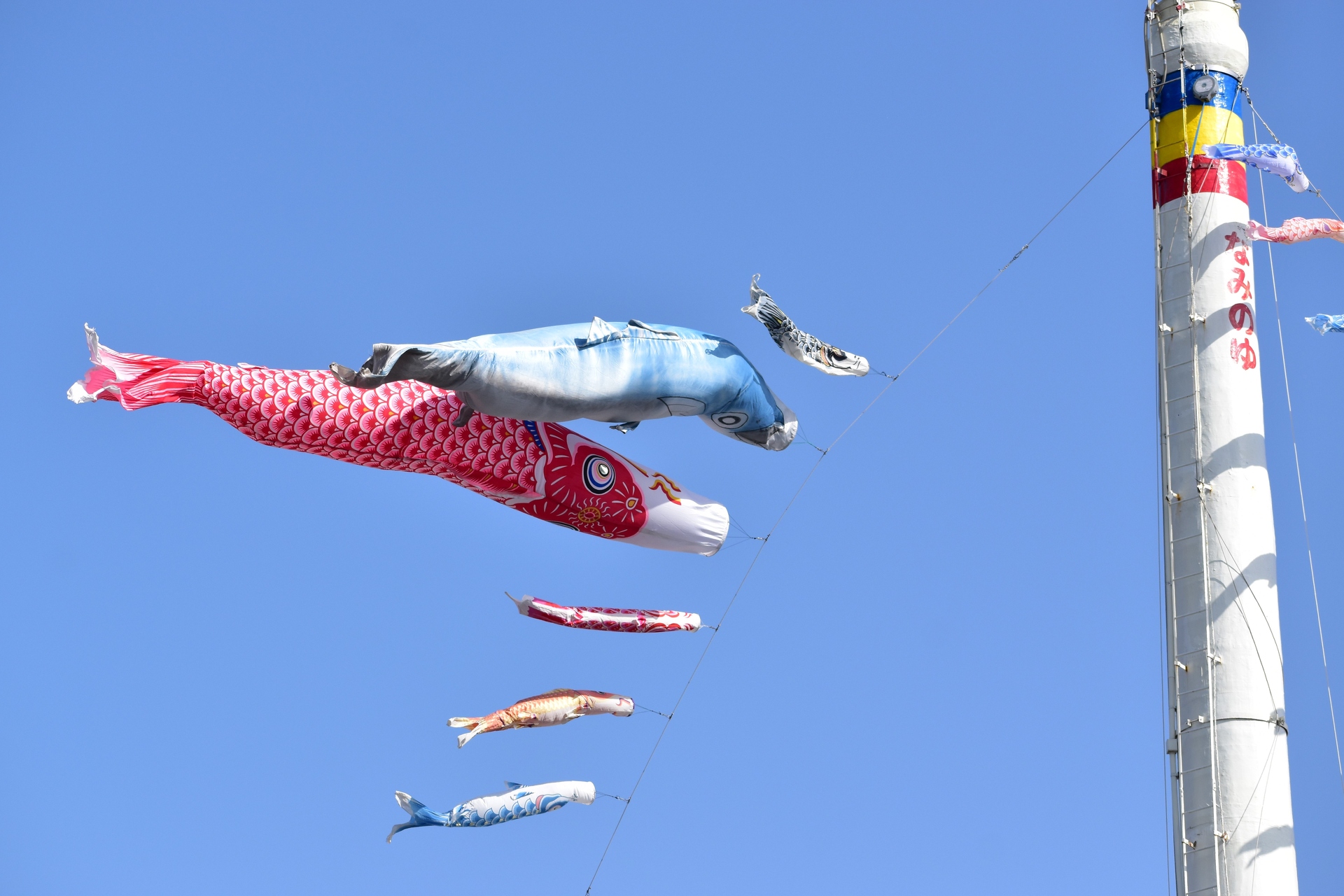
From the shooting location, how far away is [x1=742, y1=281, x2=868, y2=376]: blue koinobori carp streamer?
23.3m

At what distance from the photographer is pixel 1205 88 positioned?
28828 mm

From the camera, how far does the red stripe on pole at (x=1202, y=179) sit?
2850 centimetres

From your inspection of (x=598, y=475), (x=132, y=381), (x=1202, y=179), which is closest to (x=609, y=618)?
(x=598, y=475)

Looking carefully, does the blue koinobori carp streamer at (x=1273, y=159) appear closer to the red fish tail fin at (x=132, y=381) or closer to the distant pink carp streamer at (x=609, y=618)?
the distant pink carp streamer at (x=609, y=618)

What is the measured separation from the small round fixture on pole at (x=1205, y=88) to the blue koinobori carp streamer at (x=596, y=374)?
9444mm

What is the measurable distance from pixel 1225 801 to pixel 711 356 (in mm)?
9579

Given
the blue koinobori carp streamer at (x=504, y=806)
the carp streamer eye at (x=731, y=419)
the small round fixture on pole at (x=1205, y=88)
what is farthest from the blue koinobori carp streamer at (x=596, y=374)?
the small round fixture on pole at (x=1205, y=88)

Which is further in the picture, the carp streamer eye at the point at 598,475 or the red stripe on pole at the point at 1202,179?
the red stripe on pole at the point at 1202,179

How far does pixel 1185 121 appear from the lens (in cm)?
2892

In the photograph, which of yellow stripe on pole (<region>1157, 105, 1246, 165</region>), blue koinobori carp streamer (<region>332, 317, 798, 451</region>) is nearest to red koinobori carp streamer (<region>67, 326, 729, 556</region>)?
blue koinobori carp streamer (<region>332, 317, 798, 451</region>)

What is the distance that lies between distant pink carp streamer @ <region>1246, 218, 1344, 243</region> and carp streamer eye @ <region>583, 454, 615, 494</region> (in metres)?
10.9

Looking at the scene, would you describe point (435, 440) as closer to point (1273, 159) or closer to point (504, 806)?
point (504, 806)

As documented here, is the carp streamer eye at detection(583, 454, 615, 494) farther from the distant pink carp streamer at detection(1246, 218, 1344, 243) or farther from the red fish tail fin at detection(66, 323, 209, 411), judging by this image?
the distant pink carp streamer at detection(1246, 218, 1344, 243)

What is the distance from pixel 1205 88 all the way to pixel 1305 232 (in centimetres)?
284
